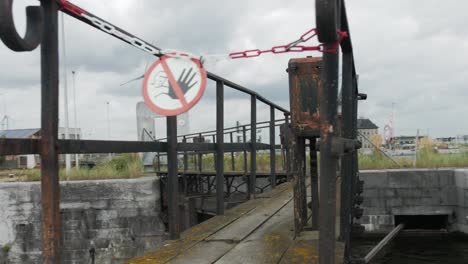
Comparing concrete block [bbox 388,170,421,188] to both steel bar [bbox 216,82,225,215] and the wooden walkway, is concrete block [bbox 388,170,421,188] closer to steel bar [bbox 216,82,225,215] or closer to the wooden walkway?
the wooden walkway

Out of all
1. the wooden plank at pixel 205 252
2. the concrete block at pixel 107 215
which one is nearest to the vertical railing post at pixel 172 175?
the wooden plank at pixel 205 252

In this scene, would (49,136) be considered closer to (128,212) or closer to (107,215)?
(128,212)

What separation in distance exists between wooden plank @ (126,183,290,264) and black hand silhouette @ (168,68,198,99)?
1.39 m

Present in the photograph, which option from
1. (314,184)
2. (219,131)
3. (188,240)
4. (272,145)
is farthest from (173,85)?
(272,145)

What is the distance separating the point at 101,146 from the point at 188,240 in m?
1.39

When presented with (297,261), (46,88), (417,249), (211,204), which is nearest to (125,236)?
(211,204)

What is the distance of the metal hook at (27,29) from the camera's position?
1954 mm

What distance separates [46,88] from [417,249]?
7.58 meters

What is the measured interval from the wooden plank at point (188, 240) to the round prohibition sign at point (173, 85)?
1353 millimetres

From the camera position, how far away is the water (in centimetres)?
735

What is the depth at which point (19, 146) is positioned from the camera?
2240 millimetres

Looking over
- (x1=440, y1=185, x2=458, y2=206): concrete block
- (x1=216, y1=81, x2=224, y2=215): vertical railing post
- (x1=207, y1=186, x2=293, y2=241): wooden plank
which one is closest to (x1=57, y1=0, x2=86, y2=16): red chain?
(x1=207, y1=186, x2=293, y2=241): wooden plank

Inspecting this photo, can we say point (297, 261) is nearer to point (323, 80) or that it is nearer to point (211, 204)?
point (323, 80)

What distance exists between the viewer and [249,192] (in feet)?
24.7
